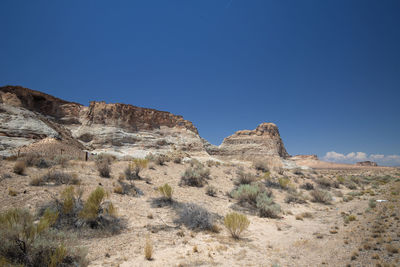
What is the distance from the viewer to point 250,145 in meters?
54.5

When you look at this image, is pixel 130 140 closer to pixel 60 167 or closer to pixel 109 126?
pixel 109 126

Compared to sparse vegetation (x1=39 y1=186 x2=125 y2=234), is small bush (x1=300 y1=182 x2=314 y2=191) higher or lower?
lower

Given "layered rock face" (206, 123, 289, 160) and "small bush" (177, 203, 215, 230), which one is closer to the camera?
"small bush" (177, 203, 215, 230)

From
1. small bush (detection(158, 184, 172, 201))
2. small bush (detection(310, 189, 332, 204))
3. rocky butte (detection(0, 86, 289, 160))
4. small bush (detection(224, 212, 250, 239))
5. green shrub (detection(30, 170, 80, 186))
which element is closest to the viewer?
small bush (detection(224, 212, 250, 239))

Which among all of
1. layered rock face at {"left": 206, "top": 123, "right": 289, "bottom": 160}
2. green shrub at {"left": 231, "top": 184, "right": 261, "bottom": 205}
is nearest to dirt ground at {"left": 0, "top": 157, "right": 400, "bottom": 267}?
green shrub at {"left": 231, "top": 184, "right": 261, "bottom": 205}

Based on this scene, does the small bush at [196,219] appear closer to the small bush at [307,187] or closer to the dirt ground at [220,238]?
the dirt ground at [220,238]

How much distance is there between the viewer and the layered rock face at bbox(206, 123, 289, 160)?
171 ft

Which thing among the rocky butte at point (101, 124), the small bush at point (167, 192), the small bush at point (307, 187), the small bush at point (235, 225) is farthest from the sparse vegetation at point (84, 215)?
the small bush at point (307, 187)

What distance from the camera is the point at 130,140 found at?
Result: 28.8m

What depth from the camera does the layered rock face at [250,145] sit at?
171ft

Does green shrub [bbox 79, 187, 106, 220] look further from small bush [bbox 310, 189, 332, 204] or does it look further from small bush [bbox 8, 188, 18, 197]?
small bush [bbox 310, 189, 332, 204]

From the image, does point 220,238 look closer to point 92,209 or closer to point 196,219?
point 196,219

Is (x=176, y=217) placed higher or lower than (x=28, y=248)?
lower

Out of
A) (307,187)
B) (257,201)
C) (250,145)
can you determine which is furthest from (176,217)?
(250,145)
